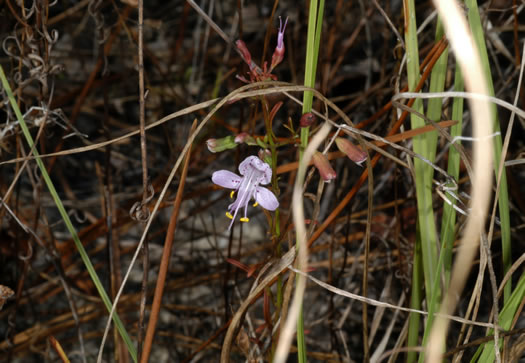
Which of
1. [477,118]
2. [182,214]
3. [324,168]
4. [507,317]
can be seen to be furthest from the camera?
[182,214]

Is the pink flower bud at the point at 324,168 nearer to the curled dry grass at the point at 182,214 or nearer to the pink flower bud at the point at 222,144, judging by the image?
the pink flower bud at the point at 222,144

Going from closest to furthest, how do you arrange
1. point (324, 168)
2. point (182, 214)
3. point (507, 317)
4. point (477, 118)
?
point (477, 118)
point (324, 168)
point (507, 317)
point (182, 214)

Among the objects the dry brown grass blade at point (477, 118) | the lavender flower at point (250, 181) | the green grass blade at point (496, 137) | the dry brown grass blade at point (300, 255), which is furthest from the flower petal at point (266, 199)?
the green grass blade at point (496, 137)

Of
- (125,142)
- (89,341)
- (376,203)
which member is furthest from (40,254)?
(376,203)

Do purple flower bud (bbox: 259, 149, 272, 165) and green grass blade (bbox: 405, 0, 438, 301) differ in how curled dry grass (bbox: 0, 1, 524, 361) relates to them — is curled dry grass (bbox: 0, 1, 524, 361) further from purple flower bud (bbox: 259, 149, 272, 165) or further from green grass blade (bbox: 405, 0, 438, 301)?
purple flower bud (bbox: 259, 149, 272, 165)

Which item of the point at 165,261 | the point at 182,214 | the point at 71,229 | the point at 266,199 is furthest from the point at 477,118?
the point at 182,214

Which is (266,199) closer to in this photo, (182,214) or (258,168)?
(258,168)
